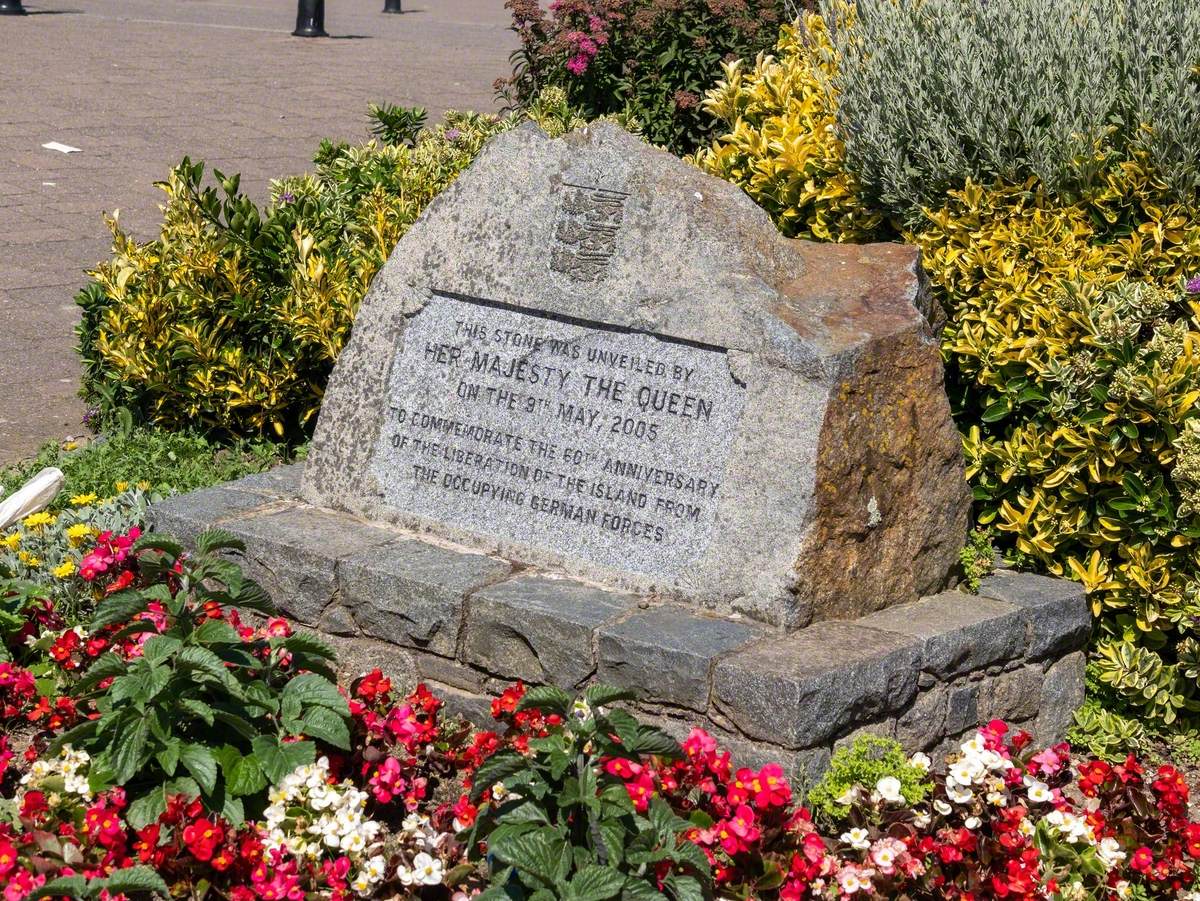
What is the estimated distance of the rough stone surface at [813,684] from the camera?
131 inches

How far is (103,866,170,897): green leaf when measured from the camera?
2809 mm

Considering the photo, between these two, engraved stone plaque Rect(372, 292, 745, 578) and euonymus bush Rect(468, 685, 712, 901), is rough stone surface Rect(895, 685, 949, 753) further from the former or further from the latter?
euonymus bush Rect(468, 685, 712, 901)

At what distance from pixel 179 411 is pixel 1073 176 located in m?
3.26

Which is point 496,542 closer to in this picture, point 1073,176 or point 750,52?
point 1073,176

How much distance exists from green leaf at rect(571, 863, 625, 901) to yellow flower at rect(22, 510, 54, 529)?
7.99 ft

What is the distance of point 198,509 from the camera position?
423cm

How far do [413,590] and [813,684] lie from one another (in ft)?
3.50

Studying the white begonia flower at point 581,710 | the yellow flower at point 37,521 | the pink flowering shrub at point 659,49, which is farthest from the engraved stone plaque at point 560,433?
the pink flowering shrub at point 659,49

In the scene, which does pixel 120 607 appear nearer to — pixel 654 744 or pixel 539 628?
pixel 539 628

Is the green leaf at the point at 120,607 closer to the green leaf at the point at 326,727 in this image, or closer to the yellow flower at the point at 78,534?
the green leaf at the point at 326,727

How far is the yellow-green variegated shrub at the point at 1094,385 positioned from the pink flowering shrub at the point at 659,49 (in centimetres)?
230

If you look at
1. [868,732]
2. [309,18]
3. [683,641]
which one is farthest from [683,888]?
[309,18]

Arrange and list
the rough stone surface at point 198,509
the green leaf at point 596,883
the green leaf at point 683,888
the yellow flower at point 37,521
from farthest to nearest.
Answer: the yellow flower at point 37,521
the rough stone surface at point 198,509
the green leaf at point 683,888
the green leaf at point 596,883

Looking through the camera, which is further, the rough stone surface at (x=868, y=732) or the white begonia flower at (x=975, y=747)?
the rough stone surface at (x=868, y=732)
